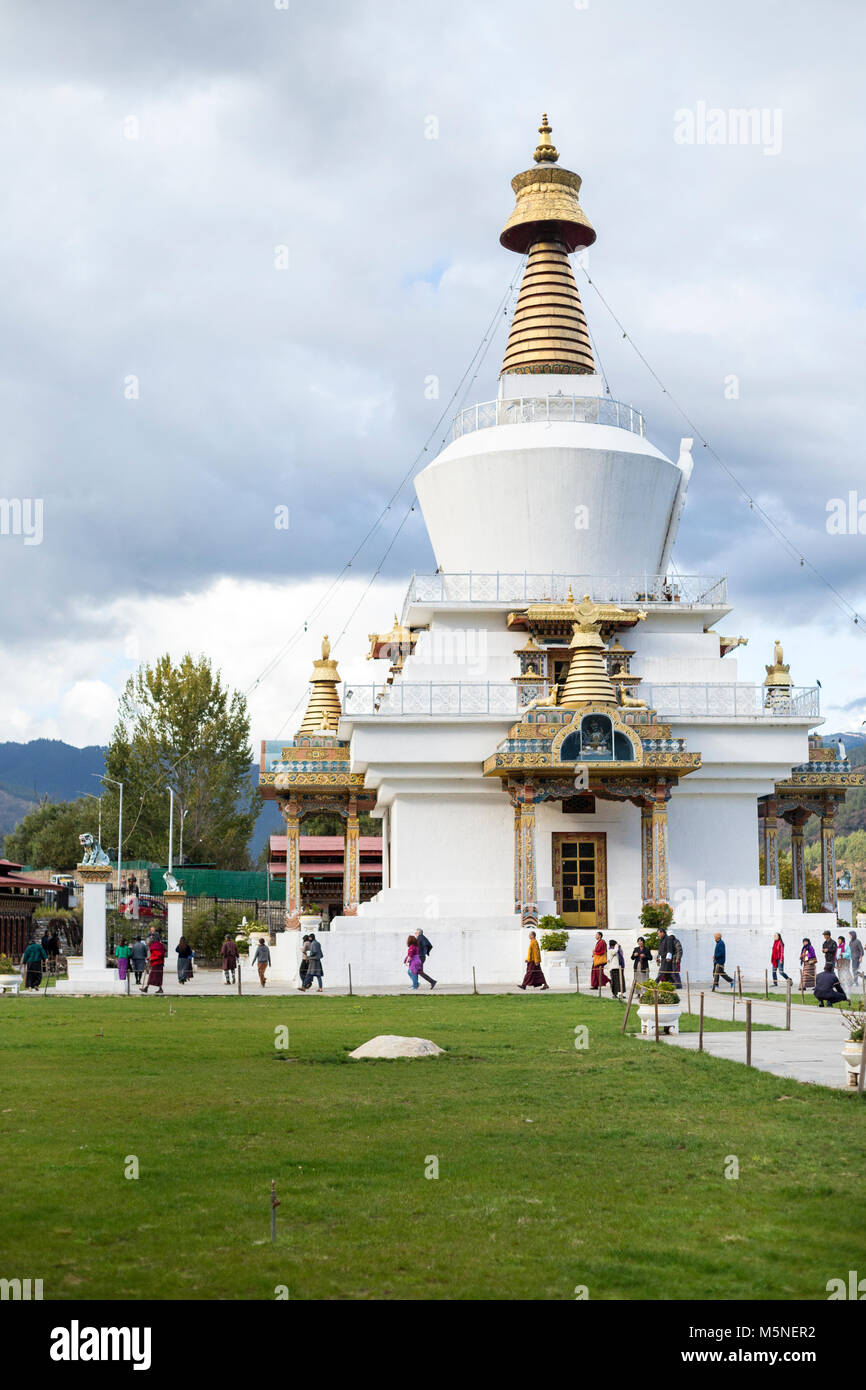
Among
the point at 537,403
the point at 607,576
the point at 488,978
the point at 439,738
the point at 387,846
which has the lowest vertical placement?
the point at 488,978

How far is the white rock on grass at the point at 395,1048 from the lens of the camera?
57.9ft

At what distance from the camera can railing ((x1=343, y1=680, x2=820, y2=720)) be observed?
123 ft

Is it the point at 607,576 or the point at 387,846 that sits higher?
the point at 607,576

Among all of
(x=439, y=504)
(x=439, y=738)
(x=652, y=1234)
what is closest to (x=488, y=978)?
(x=439, y=738)

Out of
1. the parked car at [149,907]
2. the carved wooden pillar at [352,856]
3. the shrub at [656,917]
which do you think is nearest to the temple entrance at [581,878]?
the shrub at [656,917]

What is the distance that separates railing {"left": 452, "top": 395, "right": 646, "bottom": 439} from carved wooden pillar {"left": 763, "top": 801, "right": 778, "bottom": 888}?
12.0 metres

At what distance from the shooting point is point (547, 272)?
44688mm

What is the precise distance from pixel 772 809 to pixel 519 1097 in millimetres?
28389

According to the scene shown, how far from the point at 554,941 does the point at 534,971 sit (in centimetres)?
188

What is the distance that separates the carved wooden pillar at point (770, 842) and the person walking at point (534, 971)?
11562 mm

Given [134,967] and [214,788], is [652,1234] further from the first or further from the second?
[214,788]

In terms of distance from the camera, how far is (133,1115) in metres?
13.1

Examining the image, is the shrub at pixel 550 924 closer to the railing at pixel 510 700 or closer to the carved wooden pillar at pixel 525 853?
the carved wooden pillar at pixel 525 853
